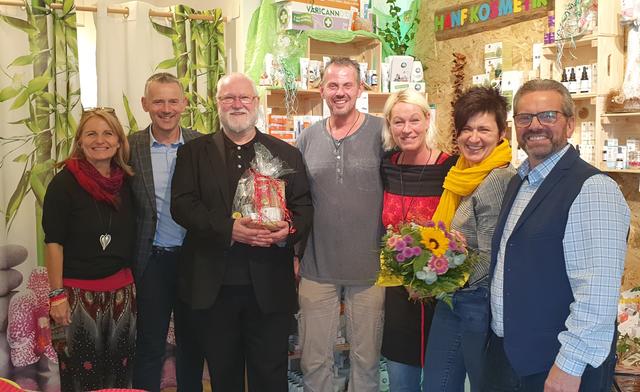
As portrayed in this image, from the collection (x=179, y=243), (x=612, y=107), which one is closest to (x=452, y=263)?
(x=179, y=243)

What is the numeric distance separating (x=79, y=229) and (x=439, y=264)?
162 cm

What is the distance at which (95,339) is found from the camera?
2.91 m

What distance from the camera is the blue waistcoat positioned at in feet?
5.96

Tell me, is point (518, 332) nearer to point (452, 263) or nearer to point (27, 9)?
point (452, 263)

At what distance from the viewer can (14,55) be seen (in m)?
3.64

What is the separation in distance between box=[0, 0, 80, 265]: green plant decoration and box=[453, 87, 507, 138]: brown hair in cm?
236

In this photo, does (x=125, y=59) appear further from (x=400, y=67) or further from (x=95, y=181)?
(x=400, y=67)

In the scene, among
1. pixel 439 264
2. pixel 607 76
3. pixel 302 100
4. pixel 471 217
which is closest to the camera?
pixel 439 264

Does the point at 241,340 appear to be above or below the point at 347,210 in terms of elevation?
below

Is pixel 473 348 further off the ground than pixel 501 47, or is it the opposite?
pixel 501 47

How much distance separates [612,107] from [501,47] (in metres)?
1.16

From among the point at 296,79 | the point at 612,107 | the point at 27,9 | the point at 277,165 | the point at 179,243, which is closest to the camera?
the point at 277,165

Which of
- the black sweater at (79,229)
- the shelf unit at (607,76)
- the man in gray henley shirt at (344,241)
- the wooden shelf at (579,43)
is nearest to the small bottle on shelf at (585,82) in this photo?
A: the shelf unit at (607,76)

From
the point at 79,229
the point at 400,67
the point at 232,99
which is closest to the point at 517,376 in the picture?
the point at 232,99
